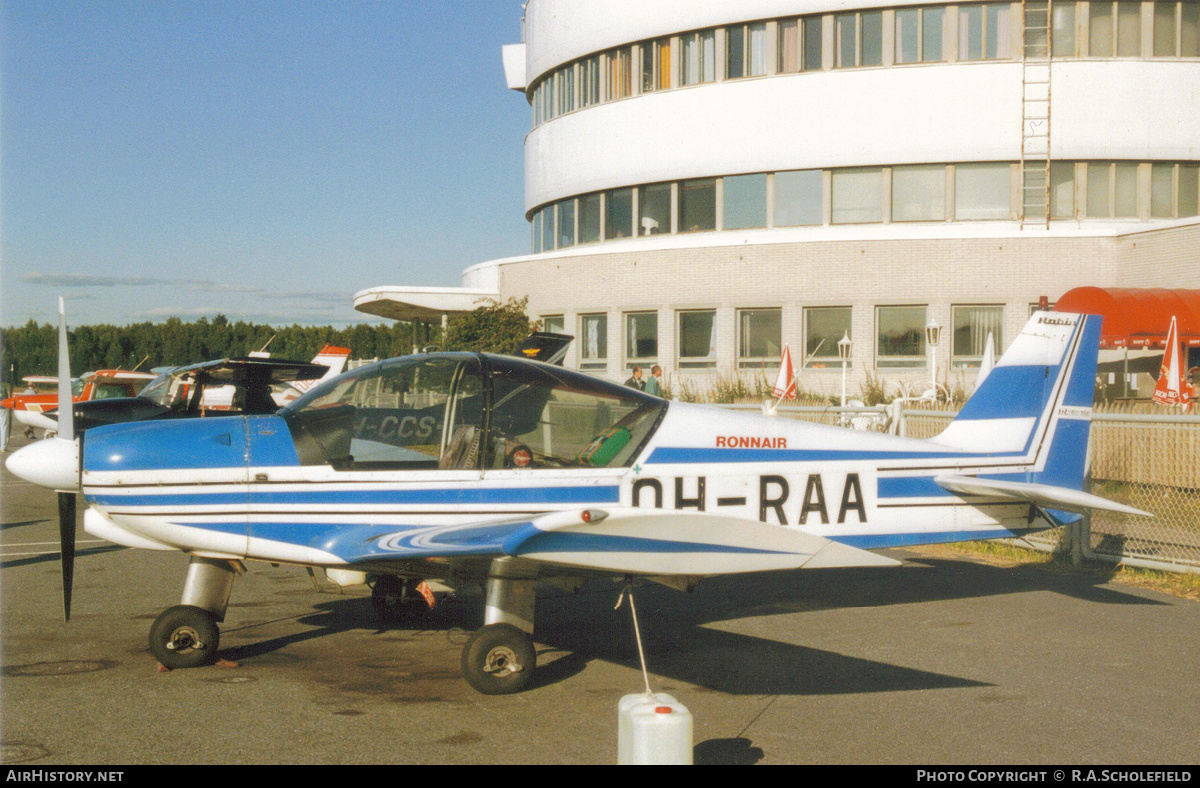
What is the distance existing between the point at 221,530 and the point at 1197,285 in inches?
878

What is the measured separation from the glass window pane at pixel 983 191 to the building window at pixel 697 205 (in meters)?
6.35

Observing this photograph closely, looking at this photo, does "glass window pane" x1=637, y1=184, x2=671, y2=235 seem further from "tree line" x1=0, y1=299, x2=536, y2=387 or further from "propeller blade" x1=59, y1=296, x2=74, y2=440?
"tree line" x1=0, y1=299, x2=536, y2=387

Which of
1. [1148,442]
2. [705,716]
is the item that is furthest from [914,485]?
[1148,442]

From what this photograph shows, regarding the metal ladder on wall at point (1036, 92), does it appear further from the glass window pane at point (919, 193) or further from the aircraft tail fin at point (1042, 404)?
the aircraft tail fin at point (1042, 404)

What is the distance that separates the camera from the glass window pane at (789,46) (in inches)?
1059

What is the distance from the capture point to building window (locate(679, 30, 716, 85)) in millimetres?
28016

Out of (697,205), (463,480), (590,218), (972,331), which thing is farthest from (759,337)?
(463,480)

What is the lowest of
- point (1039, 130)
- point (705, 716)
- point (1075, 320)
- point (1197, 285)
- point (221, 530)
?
point (705, 716)

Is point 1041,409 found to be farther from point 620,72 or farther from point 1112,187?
point 620,72

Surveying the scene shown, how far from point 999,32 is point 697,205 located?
8692 millimetres

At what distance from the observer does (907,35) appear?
2600 centimetres

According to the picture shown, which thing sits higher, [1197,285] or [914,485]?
[1197,285]
